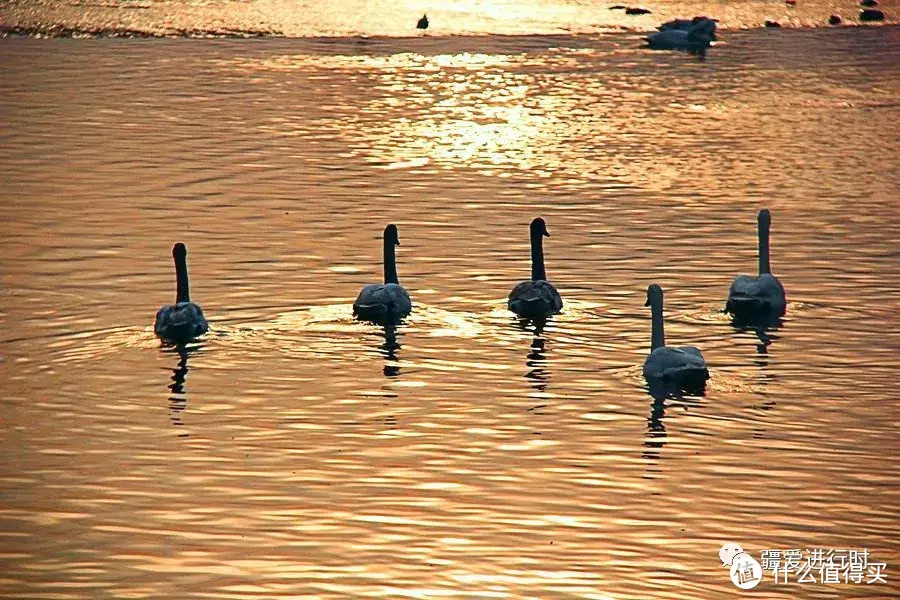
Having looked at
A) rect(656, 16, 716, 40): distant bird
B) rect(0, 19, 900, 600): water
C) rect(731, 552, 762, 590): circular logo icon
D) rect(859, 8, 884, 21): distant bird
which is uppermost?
rect(859, 8, 884, 21): distant bird

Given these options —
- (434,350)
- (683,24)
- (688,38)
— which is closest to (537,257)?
(434,350)

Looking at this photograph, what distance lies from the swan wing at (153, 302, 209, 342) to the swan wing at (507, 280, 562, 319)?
15.2 feet

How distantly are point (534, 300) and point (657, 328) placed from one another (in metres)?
3.46

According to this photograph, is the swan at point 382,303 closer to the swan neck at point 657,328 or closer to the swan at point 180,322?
the swan at point 180,322

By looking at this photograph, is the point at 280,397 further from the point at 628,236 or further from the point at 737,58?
the point at 737,58

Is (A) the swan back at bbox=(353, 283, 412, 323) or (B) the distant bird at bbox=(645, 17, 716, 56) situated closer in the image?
(A) the swan back at bbox=(353, 283, 412, 323)

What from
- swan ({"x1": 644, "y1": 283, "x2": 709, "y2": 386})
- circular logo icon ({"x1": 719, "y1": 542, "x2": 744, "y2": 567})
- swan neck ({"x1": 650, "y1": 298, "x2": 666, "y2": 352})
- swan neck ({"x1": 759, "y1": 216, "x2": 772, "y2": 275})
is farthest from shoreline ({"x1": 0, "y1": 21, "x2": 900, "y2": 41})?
circular logo icon ({"x1": 719, "y1": 542, "x2": 744, "y2": 567})

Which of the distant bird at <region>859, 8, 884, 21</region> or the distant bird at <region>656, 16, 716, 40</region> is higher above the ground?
the distant bird at <region>859, 8, 884, 21</region>

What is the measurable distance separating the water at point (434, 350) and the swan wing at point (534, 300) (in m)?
0.35

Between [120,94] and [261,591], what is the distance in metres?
37.0

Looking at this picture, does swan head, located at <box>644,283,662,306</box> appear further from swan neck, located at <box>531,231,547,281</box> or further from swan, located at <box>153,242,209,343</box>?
swan, located at <box>153,242,209,343</box>

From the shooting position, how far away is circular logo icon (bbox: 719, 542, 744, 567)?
17.9 m

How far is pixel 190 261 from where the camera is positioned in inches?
1259

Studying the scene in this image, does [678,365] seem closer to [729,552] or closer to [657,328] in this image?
[657,328]
